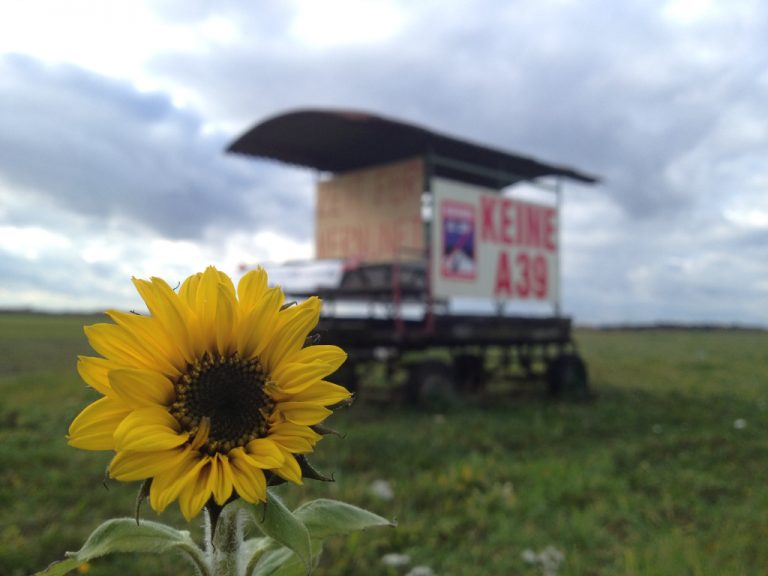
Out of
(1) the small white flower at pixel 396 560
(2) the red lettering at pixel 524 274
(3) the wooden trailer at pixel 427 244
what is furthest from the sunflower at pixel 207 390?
(2) the red lettering at pixel 524 274

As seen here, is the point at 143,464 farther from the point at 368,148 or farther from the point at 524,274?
the point at 524,274

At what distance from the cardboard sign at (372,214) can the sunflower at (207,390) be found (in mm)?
9100

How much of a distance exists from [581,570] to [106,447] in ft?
11.4

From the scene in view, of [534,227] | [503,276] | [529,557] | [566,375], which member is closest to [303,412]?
[529,557]

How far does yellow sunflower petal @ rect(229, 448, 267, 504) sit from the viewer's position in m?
0.84

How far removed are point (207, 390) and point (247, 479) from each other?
0.54 ft

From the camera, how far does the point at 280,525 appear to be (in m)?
0.88

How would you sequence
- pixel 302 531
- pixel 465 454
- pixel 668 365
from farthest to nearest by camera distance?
pixel 668 365, pixel 465 454, pixel 302 531

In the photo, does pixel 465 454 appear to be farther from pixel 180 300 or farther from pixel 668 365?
pixel 668 365

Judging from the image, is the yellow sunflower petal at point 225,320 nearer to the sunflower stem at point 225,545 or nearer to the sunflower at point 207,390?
the sunflower at point 207,390

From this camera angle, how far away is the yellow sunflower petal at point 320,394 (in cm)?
94

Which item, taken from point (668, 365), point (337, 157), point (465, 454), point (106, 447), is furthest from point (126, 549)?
point (668, 365)

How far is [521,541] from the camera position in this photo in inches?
162

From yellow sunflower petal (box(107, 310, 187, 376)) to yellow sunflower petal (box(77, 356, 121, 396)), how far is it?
53mm
